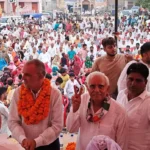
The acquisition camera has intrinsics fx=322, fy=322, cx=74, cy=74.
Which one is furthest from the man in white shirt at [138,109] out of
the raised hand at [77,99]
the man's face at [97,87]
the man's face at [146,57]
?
the man's face at [146,57]

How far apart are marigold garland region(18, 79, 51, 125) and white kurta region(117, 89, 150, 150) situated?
0.43 metres

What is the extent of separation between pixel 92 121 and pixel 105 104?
4.0 inches

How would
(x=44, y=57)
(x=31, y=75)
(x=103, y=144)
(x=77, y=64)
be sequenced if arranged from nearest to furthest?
1. (x=103, y=144)
2. (x=31, y=75)
3. (x=77, y=64)
4. (x=44, y=57)

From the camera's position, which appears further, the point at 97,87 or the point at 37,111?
the point at 37,111

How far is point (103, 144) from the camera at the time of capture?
1.33 metres

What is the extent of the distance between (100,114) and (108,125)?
0.20ft

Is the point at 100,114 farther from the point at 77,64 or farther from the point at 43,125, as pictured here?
the point at 77,64

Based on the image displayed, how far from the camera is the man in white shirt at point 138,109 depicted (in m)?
1.46

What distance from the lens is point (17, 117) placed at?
Answer: 1.68 metres

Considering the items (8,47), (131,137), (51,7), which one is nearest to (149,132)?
(131,137)

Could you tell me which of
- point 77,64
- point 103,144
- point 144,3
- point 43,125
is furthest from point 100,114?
point 77,64

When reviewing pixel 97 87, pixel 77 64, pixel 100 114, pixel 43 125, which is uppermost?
pixel 97 87

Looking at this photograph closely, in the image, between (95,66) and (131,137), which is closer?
(131,137)

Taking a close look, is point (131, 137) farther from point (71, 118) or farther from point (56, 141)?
point (56, 141)
